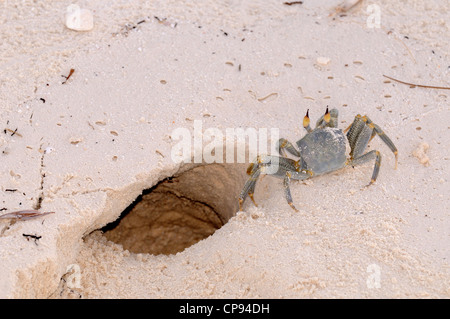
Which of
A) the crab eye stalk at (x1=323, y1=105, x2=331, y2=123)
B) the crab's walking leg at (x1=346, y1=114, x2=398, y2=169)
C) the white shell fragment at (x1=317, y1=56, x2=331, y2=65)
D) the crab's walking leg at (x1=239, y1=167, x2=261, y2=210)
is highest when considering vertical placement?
the white shell fragment at (x1=317, y1=56, x2=331, y2=65)

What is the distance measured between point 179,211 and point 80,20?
2125 mm

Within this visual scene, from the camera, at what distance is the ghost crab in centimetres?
375

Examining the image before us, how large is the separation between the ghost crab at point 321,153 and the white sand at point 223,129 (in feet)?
0.42

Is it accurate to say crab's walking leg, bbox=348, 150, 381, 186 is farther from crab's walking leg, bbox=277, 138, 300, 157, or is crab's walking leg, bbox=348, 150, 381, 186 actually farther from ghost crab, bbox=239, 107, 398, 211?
crab's walking leg, bbox=277, 138, 300, 157

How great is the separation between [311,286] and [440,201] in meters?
1.19

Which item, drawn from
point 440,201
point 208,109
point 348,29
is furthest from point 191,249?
point 348,29

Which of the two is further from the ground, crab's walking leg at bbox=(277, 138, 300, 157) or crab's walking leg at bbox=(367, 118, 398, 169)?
crab's walking leg at bbox=(367, 118, 398, 169)

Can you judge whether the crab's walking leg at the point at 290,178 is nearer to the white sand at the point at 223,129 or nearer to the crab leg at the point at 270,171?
the crab leg at the point at 270,171

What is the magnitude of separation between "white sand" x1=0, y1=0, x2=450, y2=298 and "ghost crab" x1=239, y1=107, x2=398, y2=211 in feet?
0.42

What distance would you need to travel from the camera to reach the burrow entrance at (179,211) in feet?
15.4

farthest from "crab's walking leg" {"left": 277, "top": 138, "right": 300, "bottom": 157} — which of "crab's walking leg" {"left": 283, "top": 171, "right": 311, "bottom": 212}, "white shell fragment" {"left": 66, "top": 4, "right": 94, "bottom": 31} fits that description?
"white shell fragment" {"left": 66, "top": 4, "right": 94, "bottom": 31}

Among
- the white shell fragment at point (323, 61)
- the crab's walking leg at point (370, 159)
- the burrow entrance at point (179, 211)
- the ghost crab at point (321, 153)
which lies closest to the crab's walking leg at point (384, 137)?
the ghost crab at point (321, 153)

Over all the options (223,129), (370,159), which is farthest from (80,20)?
(370,159)

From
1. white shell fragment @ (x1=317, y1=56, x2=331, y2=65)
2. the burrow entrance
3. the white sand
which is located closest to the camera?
the white sand
